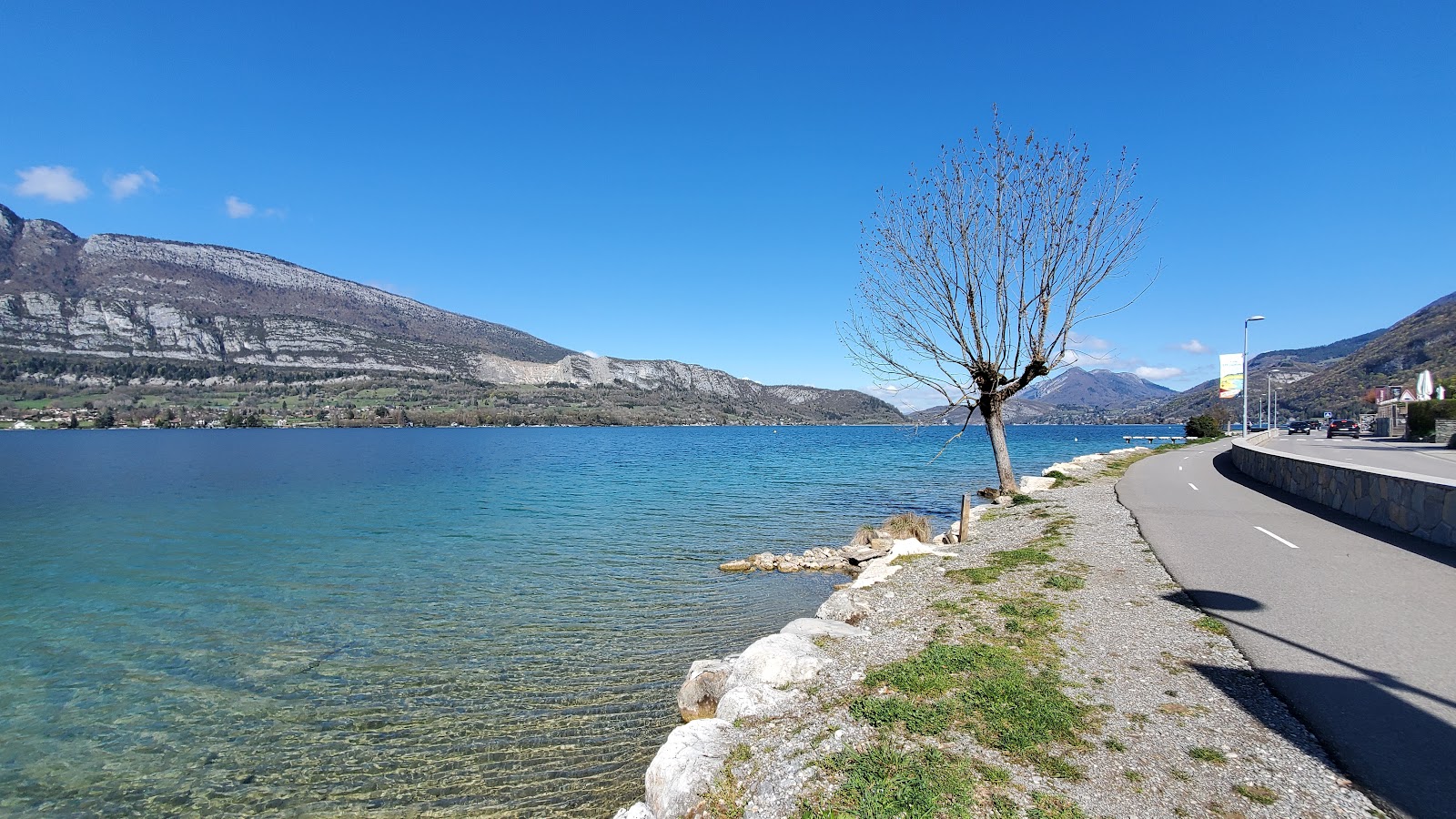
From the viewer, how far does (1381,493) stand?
43.1 feet

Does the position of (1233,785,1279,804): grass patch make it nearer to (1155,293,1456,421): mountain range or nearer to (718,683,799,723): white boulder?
(718,683,799,723): white boulder

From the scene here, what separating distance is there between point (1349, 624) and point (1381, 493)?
28.8ft

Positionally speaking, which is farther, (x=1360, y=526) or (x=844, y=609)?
(x=1360, y=526)

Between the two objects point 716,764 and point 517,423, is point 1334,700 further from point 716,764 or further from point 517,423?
point 517,423

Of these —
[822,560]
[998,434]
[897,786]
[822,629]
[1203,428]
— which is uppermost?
[1203,428]

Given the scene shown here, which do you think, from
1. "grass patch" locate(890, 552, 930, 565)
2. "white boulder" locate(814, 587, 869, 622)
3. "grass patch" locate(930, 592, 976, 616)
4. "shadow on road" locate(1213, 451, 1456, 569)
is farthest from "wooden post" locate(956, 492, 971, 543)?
"shadow on road" locate(1213, 451, 1456, 569)

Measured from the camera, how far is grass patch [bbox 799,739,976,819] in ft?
13.9

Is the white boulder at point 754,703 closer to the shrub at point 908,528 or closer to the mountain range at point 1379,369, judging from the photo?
the shrub at point 908,528

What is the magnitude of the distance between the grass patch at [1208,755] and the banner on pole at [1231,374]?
168ft

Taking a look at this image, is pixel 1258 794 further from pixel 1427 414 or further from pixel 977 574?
pixel 1427 414

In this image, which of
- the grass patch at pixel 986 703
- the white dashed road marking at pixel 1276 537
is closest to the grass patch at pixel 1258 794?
the grass patch at pixel 986 703

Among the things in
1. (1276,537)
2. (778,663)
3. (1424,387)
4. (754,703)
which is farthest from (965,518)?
(1424,387)

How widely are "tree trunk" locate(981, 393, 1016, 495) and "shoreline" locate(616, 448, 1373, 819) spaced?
42.3ft

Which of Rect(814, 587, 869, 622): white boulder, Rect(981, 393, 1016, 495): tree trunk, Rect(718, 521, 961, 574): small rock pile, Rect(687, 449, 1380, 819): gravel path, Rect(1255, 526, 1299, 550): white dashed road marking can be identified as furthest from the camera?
Rect(981, 393, 1016, 495): tree trunk
